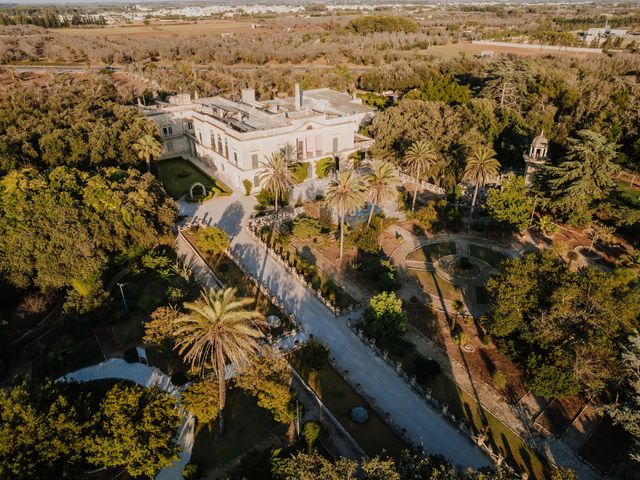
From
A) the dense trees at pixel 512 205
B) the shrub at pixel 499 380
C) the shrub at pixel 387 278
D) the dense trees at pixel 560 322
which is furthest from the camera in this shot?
the dense trees at pixel 512 205

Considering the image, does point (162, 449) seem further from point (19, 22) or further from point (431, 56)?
point (19, 22)

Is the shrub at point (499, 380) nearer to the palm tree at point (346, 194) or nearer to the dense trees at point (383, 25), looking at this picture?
the palm tree at point (346, 194)

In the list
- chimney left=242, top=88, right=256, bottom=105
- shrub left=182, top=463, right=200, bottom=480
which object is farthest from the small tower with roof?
shrub left=182, top=463, right=200, bottom=480

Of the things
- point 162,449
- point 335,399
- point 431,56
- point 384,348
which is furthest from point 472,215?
point 431,56

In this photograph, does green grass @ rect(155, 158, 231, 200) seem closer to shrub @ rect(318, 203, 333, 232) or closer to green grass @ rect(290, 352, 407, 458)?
shrub @ rect(318, 203, 333, 232)

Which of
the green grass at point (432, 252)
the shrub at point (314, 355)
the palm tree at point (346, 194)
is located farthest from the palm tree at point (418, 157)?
the shrub at point (314, 355)


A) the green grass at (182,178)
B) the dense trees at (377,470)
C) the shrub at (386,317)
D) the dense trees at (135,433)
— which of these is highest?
the dense trees at (377,470)
